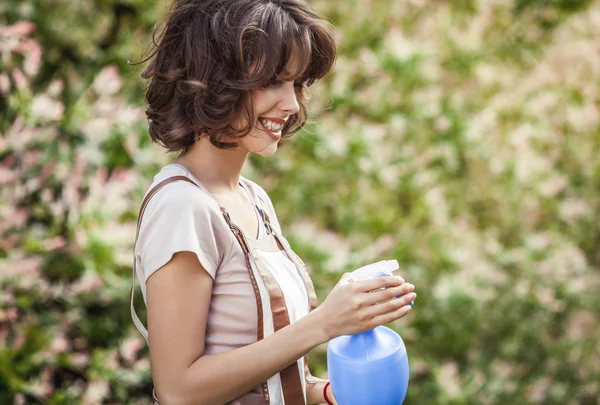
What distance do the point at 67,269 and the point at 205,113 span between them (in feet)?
5.77

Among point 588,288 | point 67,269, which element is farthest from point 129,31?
point 588,288

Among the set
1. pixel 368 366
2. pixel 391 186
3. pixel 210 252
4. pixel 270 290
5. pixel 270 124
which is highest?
pixel 270 124

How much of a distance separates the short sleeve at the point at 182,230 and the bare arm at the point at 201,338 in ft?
0.07

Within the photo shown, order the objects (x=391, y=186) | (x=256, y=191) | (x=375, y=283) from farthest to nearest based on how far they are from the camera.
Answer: (x=391, y=186), (x=256, y=191), (x=375, y=283)

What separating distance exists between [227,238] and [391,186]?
2733 mm

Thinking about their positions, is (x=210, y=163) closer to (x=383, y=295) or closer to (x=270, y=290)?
(x=270, y=290)

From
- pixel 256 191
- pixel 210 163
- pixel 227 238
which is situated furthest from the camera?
pixel 256 191

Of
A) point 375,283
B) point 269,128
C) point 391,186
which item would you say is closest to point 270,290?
point 375,283

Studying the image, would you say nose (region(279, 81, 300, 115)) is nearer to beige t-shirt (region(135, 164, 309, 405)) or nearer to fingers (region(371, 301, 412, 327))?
beige t-shirt (region(135, 164, 309, 405))

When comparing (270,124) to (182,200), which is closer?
(182,200)

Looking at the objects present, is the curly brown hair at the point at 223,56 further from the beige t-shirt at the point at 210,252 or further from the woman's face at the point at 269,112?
the beige t-shirt at the point at 210,252

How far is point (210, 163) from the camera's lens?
156 centimetres

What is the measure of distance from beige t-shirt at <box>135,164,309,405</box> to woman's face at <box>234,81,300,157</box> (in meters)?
0.16

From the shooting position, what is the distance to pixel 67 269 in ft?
9.64
